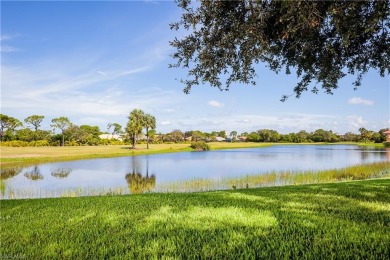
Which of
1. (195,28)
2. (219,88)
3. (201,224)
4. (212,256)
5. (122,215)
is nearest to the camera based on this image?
(212,256)

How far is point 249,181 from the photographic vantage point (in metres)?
25.2

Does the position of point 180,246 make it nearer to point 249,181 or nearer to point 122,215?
point 122,215

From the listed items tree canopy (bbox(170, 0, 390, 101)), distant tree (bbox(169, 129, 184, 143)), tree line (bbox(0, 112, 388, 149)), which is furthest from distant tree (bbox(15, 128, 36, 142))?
tree canopy (bbox(170, 0, 390, 101))

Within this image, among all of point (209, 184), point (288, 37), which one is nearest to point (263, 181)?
point (209, 184)

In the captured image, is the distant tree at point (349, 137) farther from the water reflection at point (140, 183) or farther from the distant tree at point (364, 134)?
the water reflection at point (140, 183)

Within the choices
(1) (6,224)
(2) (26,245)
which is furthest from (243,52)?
(1) (6,224)

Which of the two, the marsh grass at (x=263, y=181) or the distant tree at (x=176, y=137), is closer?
the marsh grass at (x=263, y=181)

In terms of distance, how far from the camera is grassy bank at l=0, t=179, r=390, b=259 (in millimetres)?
5242

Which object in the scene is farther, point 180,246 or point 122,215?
point 122,215

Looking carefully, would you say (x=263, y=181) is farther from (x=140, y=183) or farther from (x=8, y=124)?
(x=8, y=124)

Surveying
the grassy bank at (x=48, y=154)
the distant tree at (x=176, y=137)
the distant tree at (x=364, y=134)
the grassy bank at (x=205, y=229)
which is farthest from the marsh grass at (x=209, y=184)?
the distant tree at (x=364, y=134)

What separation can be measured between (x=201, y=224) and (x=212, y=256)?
6.26 ft

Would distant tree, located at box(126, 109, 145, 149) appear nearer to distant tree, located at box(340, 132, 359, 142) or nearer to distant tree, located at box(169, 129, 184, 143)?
distant tree, located at box(169, 129, 184, 143)

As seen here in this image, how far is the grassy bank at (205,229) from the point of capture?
5242 millimetres
